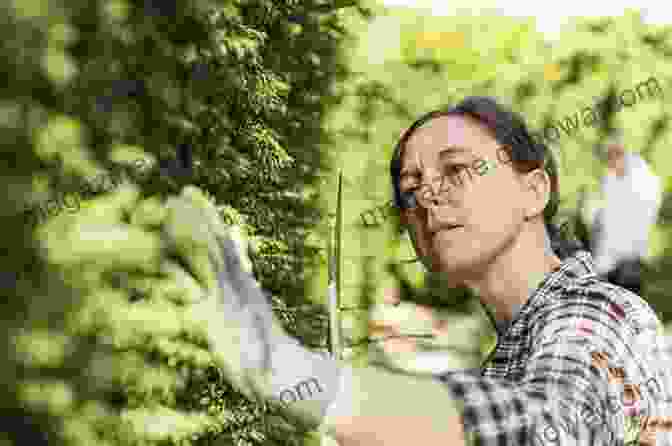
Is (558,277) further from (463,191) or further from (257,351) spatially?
(257,351)

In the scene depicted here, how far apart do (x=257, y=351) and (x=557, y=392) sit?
1.97 feet

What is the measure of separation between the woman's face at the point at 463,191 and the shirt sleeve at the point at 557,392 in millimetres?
311

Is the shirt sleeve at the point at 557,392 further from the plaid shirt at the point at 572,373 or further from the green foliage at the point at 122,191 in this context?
the green foliage at the point at 122,191

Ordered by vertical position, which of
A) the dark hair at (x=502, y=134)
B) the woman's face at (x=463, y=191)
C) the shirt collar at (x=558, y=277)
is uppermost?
the dark hair at (x=502, y=134)

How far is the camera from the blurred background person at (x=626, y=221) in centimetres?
1067

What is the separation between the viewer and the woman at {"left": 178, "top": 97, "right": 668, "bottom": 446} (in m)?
1.48

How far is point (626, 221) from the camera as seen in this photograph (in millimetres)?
10711

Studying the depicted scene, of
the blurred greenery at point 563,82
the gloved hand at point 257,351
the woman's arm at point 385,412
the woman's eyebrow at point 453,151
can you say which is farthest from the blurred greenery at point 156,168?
the blurred greenery at point 563,82

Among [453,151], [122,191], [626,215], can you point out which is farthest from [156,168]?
[626,215]

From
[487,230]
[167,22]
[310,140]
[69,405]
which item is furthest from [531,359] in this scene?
[310,140]

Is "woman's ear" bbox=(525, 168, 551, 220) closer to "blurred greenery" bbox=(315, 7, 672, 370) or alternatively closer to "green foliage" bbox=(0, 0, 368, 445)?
"green foliage" bbox=(0, 0, 368, 445)

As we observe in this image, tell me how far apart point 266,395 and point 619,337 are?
0.88 m

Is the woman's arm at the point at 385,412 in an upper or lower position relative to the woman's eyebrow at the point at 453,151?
lower

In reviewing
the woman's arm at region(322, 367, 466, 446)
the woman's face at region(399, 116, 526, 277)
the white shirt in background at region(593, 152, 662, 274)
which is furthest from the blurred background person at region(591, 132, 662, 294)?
the woman's arm at region(322, 367, 466, 446)
